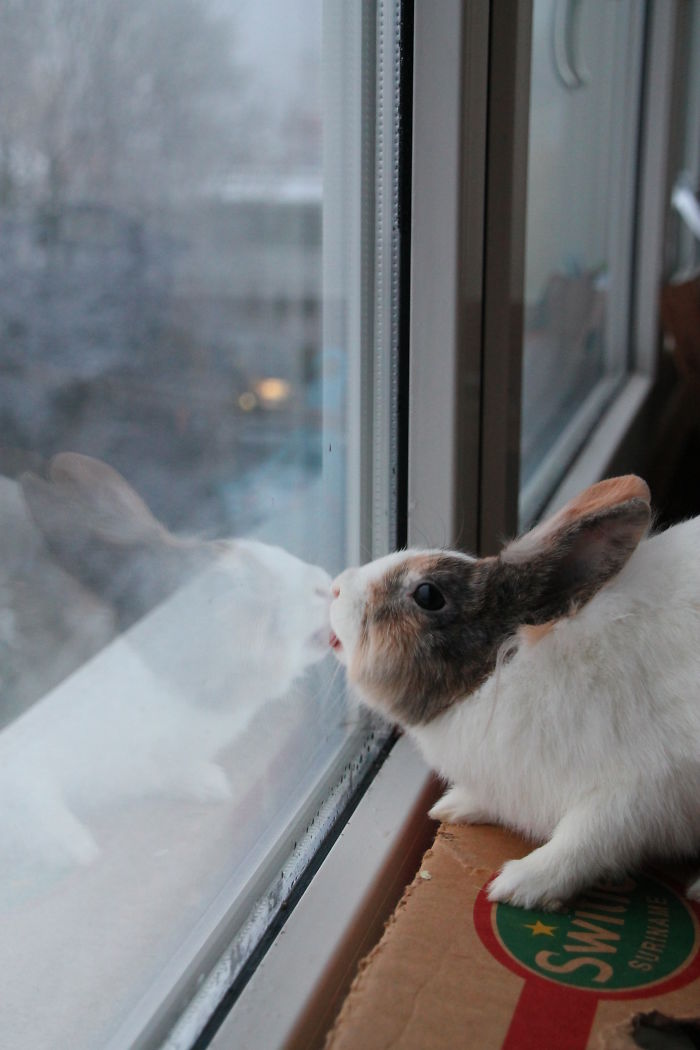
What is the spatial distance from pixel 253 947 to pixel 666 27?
8.31ft

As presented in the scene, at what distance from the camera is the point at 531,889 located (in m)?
0.75

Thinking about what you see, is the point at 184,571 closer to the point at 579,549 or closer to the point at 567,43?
the point at 579,549

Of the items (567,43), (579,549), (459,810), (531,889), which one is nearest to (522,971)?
(531,889)

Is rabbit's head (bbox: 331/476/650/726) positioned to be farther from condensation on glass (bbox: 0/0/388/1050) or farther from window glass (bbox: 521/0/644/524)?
window glass (bbox: 521/0/644/524)

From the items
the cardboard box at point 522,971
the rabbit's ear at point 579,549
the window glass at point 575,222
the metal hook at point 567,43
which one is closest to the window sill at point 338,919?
the cardboard box at point 522,971

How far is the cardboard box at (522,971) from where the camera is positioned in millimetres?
641

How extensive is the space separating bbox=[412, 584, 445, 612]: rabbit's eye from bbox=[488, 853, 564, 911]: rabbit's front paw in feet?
0.68

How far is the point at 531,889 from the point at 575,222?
1778 millimetres

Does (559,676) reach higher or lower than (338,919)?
higher

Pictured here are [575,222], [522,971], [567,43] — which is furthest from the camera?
[575,222]

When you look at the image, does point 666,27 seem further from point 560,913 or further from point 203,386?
point 560,913

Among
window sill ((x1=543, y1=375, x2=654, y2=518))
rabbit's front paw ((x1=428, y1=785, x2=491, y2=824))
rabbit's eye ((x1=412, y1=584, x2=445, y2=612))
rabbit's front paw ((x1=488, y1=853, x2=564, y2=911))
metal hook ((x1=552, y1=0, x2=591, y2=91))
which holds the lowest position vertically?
window sill ((x1=543, y1=375, x2=654, y2=518))

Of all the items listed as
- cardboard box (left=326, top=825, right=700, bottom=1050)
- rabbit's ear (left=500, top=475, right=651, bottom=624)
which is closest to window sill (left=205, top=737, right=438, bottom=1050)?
cardboard box (left=326, top=825, right=700, bottom=1050)

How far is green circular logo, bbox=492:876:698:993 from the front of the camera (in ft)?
2.29
